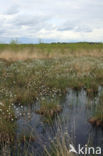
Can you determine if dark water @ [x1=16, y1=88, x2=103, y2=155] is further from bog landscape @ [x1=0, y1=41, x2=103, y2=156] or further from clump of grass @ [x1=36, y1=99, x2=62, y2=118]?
clump of grass @ [x1=36, y1=99, x2=62, y2=118]

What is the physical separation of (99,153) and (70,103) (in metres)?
3.80

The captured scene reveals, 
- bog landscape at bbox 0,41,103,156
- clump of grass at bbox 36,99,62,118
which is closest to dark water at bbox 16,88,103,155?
bog landscape at bbox 0,41,103,156

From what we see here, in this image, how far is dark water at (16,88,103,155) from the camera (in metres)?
5.71

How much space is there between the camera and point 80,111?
7.79 m

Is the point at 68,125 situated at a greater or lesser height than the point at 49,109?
lesser

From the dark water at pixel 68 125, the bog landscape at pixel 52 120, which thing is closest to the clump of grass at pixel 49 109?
the bog landscape at pixel 52 120

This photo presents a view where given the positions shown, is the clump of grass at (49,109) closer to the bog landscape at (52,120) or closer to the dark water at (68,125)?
the bog landscape at (52,120)

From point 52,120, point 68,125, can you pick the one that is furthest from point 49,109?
point 68,125

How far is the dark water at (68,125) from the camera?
5.71m

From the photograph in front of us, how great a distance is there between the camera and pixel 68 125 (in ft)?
21.4

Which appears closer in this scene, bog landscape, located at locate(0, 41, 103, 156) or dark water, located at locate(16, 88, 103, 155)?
bog landscape, located at locate(0, 41, 103, 156)

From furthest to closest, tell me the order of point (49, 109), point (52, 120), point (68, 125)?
point (49, 109), point (52, 120), point (68, 125)

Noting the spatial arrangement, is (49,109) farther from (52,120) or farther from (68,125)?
(68,125)

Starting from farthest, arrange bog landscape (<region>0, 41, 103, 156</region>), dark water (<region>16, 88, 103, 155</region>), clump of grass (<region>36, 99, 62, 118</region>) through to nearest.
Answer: clump of grass (<region>36, 99, 62, 118</region>) < dark water (<region>16, 88, 103, 155</region>) < bog landscape (<region>0, 41, 103, 156</region>)
